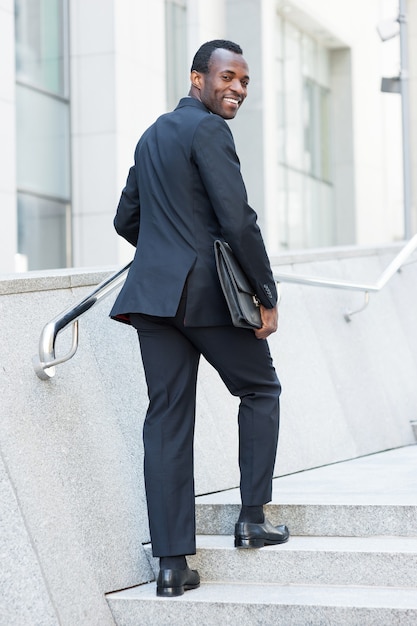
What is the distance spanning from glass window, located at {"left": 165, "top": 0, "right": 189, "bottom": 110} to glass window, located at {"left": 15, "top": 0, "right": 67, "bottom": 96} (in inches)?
98.1

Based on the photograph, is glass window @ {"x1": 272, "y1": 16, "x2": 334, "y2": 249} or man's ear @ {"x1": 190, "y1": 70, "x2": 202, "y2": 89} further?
glass window @ {"x1": 272, "y1": 16, "x2": 334, "y2": 249}

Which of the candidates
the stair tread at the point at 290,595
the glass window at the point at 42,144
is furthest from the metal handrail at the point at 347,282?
the glass window at the point at 42,144

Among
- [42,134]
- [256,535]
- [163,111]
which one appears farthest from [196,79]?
[163,111]

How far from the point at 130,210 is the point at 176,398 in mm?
787

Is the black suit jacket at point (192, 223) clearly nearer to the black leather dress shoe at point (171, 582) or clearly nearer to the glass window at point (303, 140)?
the black leather dress shoe at point (171, 582)

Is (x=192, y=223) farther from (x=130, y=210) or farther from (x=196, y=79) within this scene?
(x=196, y=79)

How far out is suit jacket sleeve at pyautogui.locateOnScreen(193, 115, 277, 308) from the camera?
4.12 meters

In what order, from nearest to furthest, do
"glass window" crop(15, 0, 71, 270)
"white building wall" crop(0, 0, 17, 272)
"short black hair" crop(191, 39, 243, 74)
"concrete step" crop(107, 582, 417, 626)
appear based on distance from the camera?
"concrete step" crop(107, 582, 417, 626) → "short black hair" crop(191, 39, 243, 74) → "white building wall" crop(0, 0, 17, 272) → "glass window" crop(15, 0, 71, 270)

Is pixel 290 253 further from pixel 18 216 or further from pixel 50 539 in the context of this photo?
pixel 18 216

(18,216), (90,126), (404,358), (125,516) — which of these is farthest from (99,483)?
(90,126)

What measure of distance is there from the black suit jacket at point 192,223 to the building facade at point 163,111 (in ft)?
30.5

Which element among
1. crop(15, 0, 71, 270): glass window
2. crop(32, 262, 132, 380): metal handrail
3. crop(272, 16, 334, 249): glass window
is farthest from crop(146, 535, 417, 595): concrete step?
crop(272, 16, 334, 249): glass window

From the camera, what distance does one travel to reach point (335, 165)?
25.7 metres

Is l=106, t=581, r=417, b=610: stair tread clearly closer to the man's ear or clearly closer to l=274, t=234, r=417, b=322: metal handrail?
the man's ear
